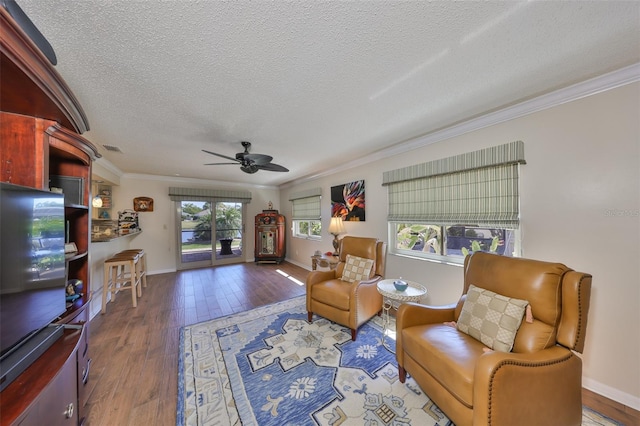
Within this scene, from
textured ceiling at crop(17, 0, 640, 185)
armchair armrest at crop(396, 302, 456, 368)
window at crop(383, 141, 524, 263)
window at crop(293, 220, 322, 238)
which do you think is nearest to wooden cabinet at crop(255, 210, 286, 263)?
window at crop(293, 220, 322, 238)

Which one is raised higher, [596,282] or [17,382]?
[596,282]

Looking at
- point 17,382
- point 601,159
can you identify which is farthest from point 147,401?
point 601,159

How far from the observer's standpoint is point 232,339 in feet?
7.48

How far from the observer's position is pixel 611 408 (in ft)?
4.85

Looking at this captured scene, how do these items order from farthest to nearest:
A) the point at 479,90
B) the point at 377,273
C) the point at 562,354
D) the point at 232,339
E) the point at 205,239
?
the point at 205,239 < the point at 377,273 < the point at 232,339 < the point at 479,90 < the point at 562,354

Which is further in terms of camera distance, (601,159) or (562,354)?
(601,159)

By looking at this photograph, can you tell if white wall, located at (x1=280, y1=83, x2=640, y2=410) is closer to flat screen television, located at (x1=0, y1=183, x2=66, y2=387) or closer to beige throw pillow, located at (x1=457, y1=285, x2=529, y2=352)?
beige throw pillow, located at (x1=457, y1=285, x2=529, y2=352)

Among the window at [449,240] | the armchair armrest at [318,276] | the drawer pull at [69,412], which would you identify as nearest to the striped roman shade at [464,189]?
the window at [449,240]

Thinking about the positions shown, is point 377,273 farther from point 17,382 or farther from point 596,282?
point 17,382

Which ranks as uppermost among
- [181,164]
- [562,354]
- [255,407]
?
[181,164]

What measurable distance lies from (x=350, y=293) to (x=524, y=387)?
4.64ft

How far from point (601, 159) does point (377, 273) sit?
6.96 ft

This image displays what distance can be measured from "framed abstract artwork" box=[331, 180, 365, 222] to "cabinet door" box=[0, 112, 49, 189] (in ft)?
11.1

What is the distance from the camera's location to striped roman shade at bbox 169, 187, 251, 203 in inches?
198
